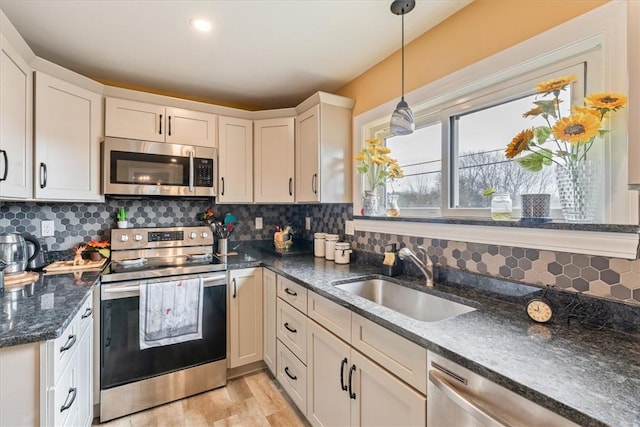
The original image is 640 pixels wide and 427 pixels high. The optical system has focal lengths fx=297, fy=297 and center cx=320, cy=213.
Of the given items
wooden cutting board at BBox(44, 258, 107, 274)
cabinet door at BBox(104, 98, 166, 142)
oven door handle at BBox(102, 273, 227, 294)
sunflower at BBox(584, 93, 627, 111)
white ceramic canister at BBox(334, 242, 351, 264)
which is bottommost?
oven door handle at BBox(102, 273, 227, 294)

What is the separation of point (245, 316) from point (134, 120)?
5.56 ft

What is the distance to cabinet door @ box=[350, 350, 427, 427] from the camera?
1.04 m

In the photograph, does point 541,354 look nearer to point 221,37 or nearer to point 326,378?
point 326,378

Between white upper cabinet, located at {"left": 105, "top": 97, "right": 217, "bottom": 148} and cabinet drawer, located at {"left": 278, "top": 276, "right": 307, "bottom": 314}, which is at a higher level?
white upper cabinet, located at {"left": 105, "top": 97, "right": 217, "bottom": 148}

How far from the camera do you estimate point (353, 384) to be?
1.36 meters

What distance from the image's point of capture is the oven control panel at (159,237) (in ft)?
7.54

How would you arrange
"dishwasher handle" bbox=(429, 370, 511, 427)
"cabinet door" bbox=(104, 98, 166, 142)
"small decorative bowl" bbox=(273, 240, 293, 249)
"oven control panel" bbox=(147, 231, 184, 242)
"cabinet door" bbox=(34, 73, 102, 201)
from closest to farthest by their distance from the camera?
"dishwasher handle" bbox=(429, 370, 511, 427) → "cabinet door" bbox=(34, 73, 102, 201) → "cabinet door" bbox=(104, 98, 166, 142) → "oven control panel" bbox=(147, 231, 184, 242) → "small decorative bowl" bbox=(273, 240, 293, 249)

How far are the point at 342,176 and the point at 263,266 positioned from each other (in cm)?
94

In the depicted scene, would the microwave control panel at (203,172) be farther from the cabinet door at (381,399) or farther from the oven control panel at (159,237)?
the cabinet door at (381,399)

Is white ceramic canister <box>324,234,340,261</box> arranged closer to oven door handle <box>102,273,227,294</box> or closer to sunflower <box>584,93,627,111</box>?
oven door handle <box>102,273,227,294</box>

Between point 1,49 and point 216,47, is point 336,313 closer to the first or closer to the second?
point 216,47

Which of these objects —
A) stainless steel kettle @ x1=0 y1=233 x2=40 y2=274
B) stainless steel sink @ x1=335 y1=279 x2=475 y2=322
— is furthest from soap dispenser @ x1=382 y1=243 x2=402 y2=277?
stainless steel kettle @ x1=0 y1=233 x2=40 y2=274

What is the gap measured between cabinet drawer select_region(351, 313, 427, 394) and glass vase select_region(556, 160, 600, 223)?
31.1 inches

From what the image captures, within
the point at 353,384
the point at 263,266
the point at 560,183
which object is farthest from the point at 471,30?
the point at 263,266
